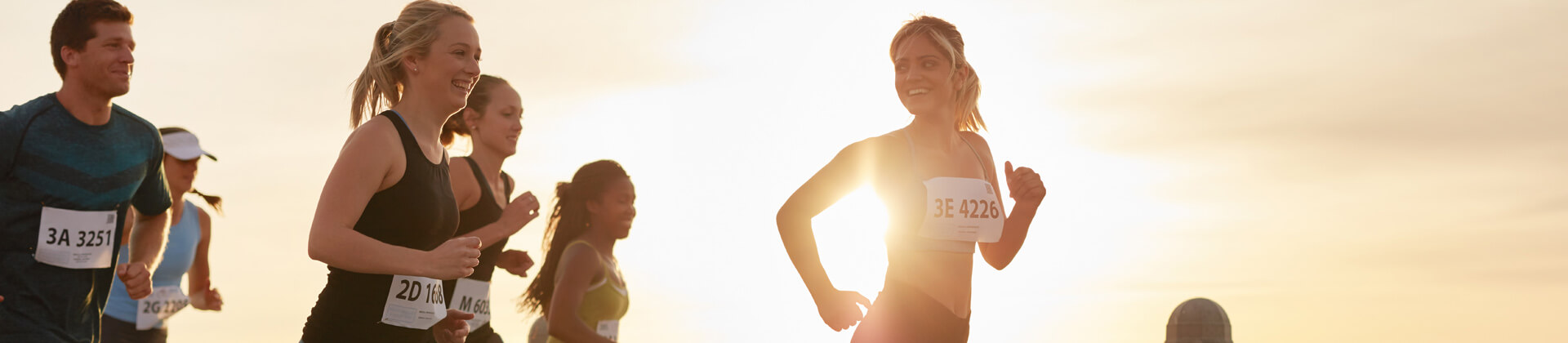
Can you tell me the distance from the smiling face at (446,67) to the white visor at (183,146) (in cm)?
391

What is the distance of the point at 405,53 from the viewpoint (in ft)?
15.1

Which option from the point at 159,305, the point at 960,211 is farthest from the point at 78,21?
the point at 960,211

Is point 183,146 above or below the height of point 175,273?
above

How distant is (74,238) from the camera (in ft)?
17.9

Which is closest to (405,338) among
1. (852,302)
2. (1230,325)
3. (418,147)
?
(418,147)

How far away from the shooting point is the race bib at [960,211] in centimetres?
547

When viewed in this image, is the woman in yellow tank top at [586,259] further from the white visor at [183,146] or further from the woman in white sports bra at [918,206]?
the woman in white sports bra at [918,206]

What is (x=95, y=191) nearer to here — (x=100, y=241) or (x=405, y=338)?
(x=100, y=241)

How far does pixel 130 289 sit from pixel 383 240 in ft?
6.20

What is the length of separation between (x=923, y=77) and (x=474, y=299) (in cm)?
282

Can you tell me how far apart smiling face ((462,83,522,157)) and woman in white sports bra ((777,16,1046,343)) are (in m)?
2.54

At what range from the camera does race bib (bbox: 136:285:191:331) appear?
8266 millimetres

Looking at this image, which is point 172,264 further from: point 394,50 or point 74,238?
point 394,50

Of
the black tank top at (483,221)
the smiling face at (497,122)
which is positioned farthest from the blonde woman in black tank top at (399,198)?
the smiling face at (497,122)
